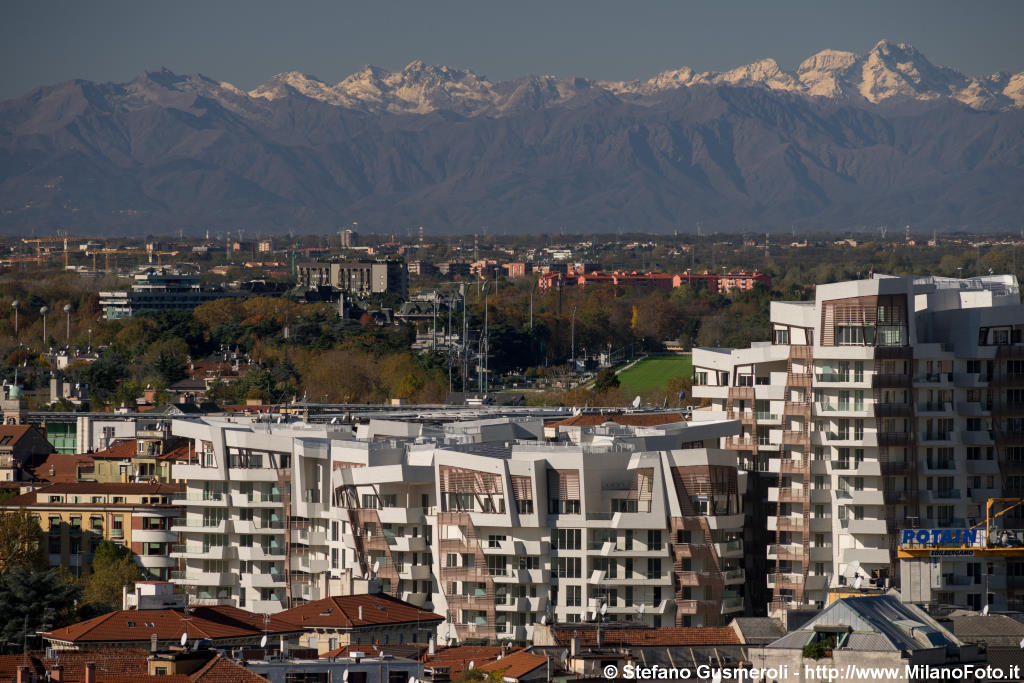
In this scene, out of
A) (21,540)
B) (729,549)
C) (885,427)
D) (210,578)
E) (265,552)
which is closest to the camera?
(729,549)

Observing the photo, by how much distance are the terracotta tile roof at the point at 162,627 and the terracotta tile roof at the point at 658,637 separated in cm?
686

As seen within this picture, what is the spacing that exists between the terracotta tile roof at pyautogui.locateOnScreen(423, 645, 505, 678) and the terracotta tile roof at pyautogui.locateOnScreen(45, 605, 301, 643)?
434 centimetres

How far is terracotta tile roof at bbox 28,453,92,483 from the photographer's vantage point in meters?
81.8

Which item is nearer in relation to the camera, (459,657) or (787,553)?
(459,657)

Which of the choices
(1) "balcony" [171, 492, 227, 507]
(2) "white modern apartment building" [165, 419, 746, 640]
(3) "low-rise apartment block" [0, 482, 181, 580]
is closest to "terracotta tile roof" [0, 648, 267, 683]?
(2) "white modern apartment building" [165, 419, 746, 640]

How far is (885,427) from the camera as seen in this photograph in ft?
193

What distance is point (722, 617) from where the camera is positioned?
5628 centimetres

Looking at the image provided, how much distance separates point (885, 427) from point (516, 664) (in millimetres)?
22746

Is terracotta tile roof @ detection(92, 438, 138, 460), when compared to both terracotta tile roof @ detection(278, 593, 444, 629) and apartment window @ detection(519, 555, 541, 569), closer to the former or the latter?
apartment window @ detection(519, 555, 541, 569)

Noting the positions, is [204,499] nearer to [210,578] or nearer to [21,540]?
[210,578]

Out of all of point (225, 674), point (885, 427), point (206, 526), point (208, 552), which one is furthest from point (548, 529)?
point (225, 674)

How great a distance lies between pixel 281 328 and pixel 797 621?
130 meters

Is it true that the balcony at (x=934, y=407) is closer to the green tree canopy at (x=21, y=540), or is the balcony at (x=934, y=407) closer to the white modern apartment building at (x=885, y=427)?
the white modern apartment building at (x=885, y=427)

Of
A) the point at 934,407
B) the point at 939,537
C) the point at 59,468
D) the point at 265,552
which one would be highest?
the point at 934,407
